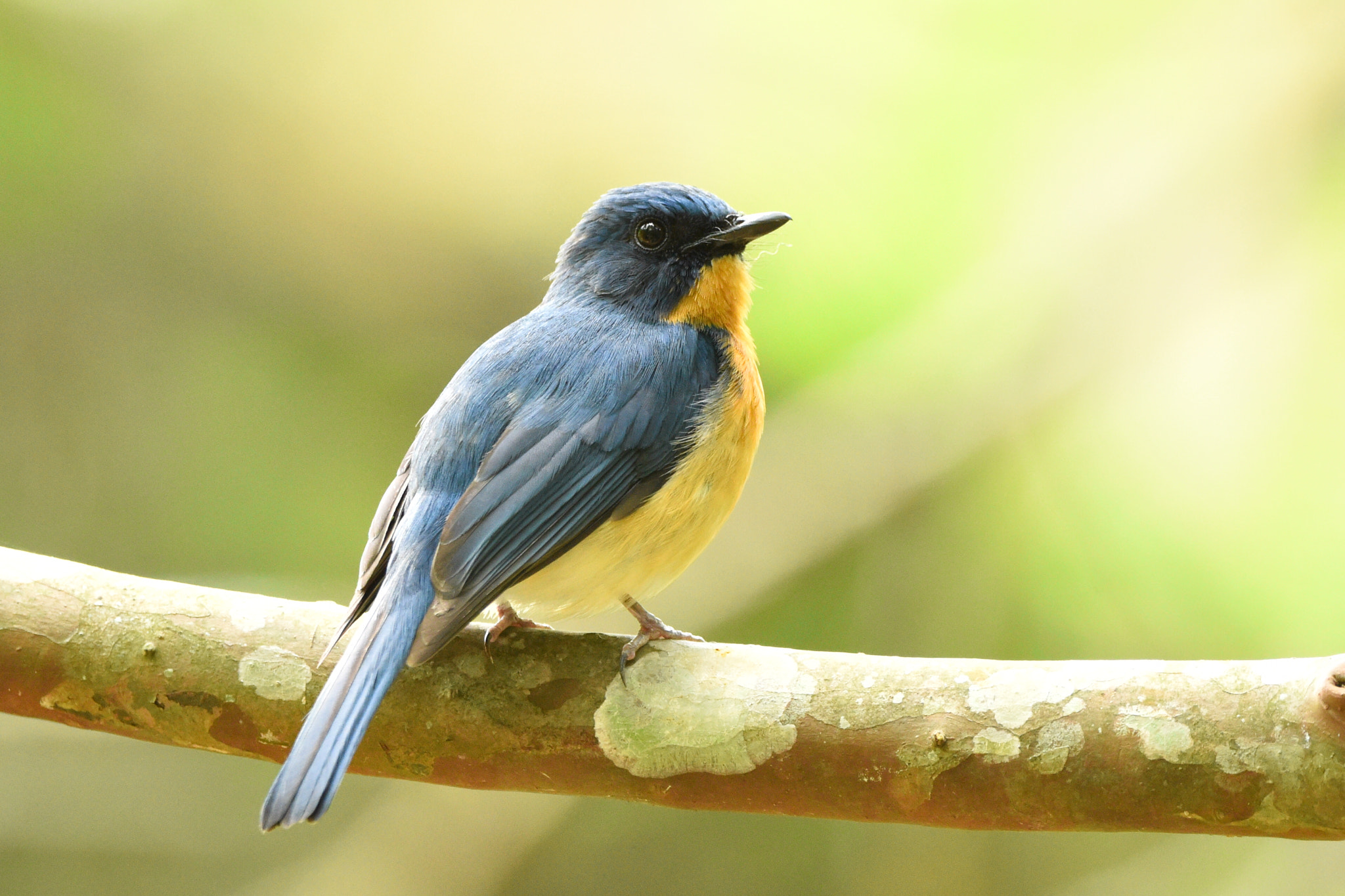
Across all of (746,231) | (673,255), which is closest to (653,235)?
(673,255)

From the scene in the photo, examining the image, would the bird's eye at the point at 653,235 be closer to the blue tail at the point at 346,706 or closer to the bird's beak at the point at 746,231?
the bird's beak at the point at 746,231

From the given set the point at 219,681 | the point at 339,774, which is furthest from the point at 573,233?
the point at 339,774

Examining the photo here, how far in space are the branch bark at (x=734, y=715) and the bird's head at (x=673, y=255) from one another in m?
1.23

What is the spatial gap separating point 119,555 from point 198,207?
1.82 meters

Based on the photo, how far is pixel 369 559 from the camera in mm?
3061

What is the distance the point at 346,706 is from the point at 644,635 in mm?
752

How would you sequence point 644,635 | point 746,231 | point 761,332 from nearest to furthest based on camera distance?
point 644,635 < point 746,231 < point 761,332

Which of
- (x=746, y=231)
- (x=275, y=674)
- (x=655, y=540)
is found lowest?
(x=275, y=674)

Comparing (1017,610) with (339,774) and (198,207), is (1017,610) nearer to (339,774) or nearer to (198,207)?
(339,774)

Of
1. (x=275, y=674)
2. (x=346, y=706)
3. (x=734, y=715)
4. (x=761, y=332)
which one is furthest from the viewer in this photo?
(x=761, y=332)

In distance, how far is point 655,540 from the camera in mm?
3207

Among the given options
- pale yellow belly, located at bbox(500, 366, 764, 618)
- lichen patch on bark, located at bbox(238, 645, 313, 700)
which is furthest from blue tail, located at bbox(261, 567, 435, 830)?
pale yellow belly, located at bbox(500, 366, 764, 618)

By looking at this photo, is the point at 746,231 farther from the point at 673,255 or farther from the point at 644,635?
the point at 644,635

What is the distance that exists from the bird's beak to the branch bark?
1.41 meters
